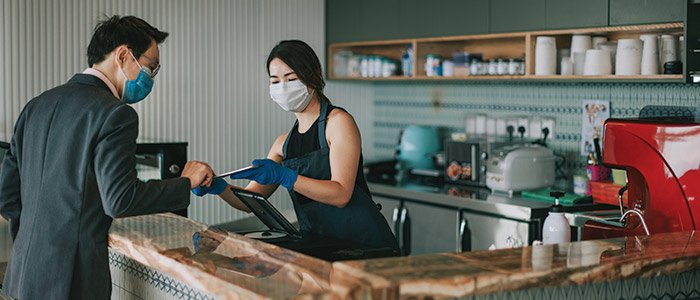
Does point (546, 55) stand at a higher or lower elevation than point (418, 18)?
lower

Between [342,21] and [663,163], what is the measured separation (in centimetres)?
338

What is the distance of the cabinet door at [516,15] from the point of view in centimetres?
477

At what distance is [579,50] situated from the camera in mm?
4645

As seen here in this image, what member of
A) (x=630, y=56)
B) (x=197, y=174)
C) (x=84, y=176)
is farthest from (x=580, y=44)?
(x=84, y=176)

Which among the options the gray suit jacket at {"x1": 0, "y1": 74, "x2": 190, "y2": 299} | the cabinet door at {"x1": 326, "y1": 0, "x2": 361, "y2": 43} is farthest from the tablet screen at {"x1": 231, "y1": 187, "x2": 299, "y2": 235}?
the cabinet door at {"x1": 326, "y1": 0, "x2": 361, "y2": 43}

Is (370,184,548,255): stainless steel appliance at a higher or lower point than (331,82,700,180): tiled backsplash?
lower

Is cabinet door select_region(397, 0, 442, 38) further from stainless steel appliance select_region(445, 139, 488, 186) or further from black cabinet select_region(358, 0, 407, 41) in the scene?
stainless steel appliance select_region(445, 139, 488, 186)

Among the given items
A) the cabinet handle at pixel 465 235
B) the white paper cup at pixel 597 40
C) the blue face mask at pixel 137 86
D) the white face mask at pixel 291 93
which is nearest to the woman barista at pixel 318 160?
the white face mask at pixel 291 93

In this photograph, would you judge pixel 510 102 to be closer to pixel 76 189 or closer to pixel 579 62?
pixel 579 62

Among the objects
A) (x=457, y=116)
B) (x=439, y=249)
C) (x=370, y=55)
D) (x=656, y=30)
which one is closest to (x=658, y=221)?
(x=656, y=30)

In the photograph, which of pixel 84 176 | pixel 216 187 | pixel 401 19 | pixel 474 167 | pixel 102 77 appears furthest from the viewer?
pixel 401 19

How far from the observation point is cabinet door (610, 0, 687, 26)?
13.5 feet

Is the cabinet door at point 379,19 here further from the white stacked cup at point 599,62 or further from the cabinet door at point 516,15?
the white stacked cup at point 599,62

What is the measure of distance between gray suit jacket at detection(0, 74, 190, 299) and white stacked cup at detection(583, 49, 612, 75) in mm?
2608
